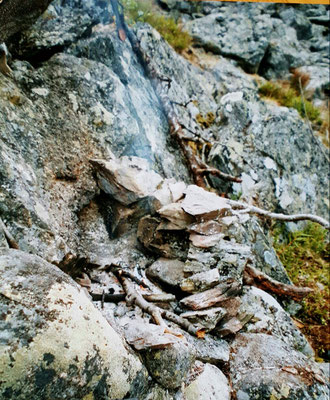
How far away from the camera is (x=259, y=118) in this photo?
22.0 ft

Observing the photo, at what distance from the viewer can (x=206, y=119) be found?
662cm

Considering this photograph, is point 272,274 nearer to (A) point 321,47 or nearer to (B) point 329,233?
(B) point 329,233

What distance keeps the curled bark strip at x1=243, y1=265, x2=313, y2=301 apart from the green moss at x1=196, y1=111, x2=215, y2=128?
393 cm

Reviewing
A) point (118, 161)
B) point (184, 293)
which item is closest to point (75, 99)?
point (118, 161)

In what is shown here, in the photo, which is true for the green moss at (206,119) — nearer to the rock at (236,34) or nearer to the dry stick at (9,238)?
the rock at (236,34)

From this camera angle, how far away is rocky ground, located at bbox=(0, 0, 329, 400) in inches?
52.6

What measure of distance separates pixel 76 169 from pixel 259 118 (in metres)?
5.15

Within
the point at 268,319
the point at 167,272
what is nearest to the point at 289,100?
the point at 268,319

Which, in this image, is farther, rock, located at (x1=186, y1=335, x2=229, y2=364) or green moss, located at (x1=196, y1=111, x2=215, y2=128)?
green moss, located at (x1=196, y1=111, x2=215, y2=128)

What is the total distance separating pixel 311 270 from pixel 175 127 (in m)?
3.91

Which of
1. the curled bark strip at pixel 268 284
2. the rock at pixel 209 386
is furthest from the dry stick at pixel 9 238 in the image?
the curled bark strip at pixel 268 284

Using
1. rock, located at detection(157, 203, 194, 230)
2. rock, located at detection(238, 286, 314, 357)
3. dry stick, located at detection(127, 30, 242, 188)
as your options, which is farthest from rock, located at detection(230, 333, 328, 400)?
dry stick, located at detection(127, 30, 242, 188)

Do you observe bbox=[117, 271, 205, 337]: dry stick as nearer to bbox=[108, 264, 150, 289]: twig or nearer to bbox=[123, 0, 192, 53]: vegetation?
bbox=[108, 264, 150, 289]: twig

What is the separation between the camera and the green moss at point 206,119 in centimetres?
639
